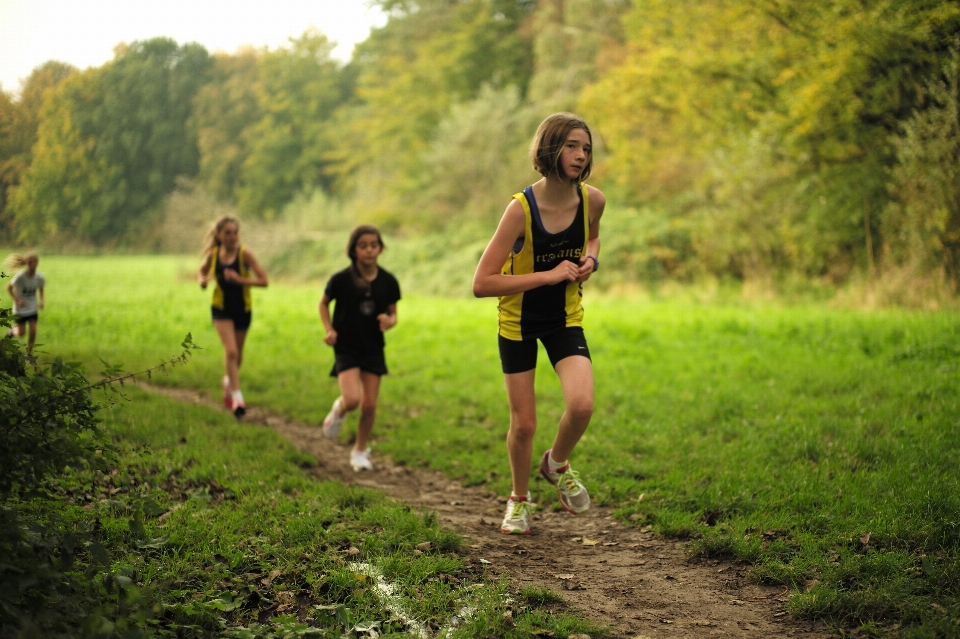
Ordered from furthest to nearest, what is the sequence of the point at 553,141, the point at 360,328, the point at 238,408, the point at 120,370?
the point at 238,408
the point at 360,328
the point at 553,141
the point at 120,370

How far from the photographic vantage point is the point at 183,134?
16547 mm

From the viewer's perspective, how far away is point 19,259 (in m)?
9.38

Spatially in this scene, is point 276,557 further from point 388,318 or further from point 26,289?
point 26,289

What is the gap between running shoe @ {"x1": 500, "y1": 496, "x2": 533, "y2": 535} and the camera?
5.04 metres

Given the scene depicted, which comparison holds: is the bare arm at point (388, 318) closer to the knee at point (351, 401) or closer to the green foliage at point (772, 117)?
the knee at point (351, 401)

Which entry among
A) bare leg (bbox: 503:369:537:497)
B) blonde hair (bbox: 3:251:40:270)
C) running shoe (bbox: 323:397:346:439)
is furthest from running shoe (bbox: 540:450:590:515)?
blonde hair (bbox: 3:251:40:270)

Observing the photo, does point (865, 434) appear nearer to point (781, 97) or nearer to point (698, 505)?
point (698, 505)

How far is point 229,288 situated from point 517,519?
4860mm

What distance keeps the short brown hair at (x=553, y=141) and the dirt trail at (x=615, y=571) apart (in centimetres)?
247

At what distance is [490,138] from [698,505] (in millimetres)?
25816

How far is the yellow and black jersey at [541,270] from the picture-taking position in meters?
4.51

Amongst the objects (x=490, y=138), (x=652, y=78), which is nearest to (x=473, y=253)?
(x=490, y=138)

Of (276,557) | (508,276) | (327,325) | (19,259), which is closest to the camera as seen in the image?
(276,557)

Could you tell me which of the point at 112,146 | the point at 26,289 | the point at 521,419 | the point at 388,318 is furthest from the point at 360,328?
the point at 112,146
